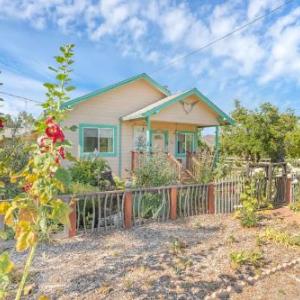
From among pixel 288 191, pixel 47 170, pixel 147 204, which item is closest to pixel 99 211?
pixel 147 204

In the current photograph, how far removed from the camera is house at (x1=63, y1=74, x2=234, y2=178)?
12562mm

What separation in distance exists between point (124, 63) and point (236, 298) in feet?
69.4

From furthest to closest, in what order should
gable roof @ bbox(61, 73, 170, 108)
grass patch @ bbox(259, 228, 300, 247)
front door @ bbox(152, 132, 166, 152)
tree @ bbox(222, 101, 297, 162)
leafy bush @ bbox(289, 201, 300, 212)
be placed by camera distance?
tree @ bbox(222, 101, 297, 162), front door @ bbox(152, 132, 166, 152), gable roof @ bbox(61, 73, 170, 108), leafy bush @ bbox(289, 201, 300, 212), grass patch @ bbox(259, 228, 300, 247)

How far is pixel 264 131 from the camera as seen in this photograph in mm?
21281

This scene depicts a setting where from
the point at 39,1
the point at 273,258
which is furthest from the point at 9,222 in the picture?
the point at 39,1

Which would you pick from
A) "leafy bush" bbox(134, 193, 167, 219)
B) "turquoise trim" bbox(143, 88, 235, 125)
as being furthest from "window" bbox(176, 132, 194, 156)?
"leafy bush" bbox(134, 193, 167, 219)

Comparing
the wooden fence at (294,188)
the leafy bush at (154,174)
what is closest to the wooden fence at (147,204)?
the leafy bush at (154,174)

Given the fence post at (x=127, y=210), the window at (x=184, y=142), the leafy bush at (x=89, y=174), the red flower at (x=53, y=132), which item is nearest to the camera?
the red flower at (x=53, y=132)

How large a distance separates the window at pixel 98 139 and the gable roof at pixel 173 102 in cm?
108

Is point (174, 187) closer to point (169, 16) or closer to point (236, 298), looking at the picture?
point (236, 298)

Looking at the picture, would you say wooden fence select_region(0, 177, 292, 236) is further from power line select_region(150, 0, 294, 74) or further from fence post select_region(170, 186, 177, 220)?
power line select_region(150, 0, 294, 74)

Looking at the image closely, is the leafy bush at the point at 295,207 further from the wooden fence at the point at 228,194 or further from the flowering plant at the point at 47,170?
the flowering plant at the point at 47,170

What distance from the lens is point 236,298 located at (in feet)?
11.1

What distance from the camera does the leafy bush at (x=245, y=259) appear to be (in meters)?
4.20
